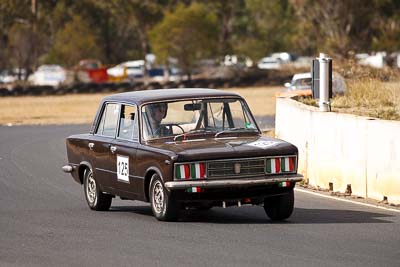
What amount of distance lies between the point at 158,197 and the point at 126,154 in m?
0.90

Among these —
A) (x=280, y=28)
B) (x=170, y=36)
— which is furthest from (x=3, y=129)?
(x=280, y=28)

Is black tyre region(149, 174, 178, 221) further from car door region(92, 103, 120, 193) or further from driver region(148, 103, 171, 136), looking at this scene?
car door region(92, 103, 120, 193)

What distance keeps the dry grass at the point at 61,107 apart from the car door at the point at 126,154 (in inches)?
1063

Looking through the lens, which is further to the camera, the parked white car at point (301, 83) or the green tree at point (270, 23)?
the green tree at point (270, 23)

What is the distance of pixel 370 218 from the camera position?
1322 cm

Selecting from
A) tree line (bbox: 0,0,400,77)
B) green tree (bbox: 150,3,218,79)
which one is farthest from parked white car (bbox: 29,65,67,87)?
green tree (bbox: 150,3,218,79)

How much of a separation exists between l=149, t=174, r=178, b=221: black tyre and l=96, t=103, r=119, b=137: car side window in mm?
1548

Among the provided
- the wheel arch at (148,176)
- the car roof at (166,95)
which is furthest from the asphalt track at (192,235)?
the car roof at (166,95)

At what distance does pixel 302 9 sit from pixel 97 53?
1832 centimetres

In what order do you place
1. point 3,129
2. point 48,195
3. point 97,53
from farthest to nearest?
point 97,53
point 3,129
point 48,195

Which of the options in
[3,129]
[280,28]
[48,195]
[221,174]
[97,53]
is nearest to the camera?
[221,174]

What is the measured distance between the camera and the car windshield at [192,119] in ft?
44.4

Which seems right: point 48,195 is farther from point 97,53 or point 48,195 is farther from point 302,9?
point 97,53

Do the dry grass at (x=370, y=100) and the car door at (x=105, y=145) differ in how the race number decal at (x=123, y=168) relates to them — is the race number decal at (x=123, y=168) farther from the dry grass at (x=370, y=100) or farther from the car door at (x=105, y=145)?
the dry grass at (x=370, y=100)
